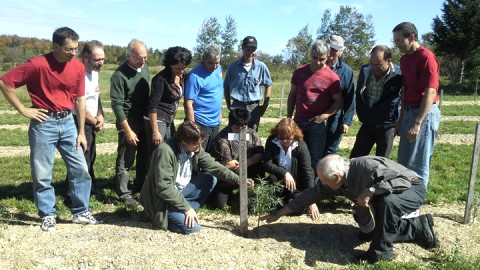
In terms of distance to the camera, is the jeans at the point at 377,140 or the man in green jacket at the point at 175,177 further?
the jeans at the point at 377,140

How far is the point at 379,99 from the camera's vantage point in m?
5.54

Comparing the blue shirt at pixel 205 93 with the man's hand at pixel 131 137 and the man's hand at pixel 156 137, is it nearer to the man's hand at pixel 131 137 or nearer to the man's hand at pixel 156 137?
the man's hand at pixel 156 137

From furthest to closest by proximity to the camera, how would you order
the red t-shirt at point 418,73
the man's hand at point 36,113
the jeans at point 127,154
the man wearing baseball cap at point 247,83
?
1. the man wearing baseball cap at point 247,83
2. the jeans at point 127,154
3. the red t-shirt at point 418,73
4. the man's hand at point 36,113

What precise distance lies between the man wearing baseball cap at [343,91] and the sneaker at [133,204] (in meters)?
2.69

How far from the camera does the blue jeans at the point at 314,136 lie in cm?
573

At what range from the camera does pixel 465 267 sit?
164 inches

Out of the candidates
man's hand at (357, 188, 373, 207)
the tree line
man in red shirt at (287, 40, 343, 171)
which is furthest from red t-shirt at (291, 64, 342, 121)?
the tree line

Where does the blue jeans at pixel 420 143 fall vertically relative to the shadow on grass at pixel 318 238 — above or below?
above

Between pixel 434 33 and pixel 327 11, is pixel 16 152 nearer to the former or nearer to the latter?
pixel 434 33

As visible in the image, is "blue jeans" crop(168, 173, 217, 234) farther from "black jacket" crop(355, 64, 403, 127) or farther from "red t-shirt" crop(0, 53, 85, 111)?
"black jacket" crop(355, 64, 403, 127)

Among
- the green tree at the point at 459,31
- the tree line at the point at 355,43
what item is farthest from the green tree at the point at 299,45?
the green tree at the point at 459,31

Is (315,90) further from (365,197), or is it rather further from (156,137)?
(156,137)

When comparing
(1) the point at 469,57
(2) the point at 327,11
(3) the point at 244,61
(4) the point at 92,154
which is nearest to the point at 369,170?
(3) the point at 244,61

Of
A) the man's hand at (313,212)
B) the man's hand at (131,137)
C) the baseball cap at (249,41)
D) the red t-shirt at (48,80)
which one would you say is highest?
the baseball cap at (249,41)
